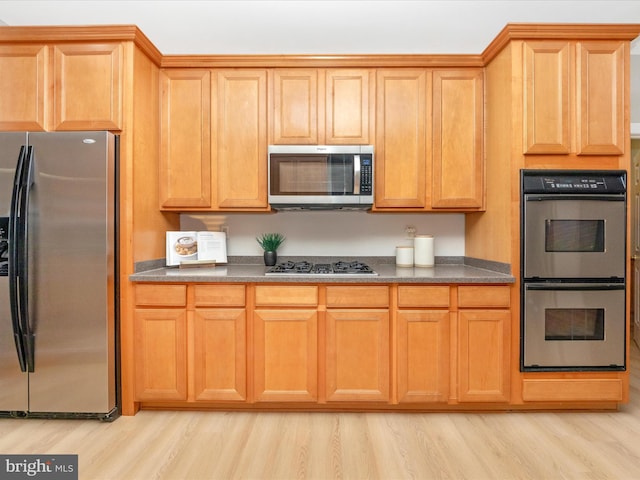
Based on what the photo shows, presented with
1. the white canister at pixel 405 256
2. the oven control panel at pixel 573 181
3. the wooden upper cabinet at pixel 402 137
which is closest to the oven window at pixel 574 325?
the oven control panel at pixel 573 181

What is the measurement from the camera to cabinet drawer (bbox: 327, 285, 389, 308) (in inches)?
101

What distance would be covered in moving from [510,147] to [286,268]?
1.63 m

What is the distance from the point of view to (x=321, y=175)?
9.39ft

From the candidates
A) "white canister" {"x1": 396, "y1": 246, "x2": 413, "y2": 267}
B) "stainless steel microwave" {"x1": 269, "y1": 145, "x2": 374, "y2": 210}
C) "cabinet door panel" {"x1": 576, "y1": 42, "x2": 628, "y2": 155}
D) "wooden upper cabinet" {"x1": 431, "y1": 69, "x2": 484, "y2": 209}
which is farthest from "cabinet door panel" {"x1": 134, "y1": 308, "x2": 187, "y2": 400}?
"cabinet door panel" {"x1": 576, "y1": 42, "x2": 628, "y2": 155}

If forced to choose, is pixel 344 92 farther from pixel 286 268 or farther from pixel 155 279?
pixel 155 279

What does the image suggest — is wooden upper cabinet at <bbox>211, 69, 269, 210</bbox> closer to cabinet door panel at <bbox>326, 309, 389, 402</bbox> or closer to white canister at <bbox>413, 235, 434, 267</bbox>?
cabinet door panel at <bbox>326, 309, 389, 402</bbox>

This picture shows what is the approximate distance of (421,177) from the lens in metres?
2.93

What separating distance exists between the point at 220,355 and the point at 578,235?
232 centimetres

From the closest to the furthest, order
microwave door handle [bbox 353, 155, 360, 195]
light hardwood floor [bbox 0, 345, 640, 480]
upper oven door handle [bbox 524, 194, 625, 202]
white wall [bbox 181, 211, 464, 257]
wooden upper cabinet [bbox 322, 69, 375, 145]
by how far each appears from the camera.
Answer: light hardwood floor [bbox 0, 345, 640, 480] → upper oven door handle [bbox 524, 194, 625, 202] → microwave door handle [bbox 353, 155, 360, 195] → wooden upper cabinet [bbox 322, 69, 375, 145] → white wall [bbox 181, 211, 464, 257]

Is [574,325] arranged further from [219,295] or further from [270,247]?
[219,295]

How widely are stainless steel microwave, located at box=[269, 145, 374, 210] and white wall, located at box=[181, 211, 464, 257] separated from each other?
16.6 inches

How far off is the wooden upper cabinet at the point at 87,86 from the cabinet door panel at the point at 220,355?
4.36 feet

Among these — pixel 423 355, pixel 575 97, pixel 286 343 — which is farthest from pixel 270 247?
pixel 575 97

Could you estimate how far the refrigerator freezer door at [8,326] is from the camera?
2439 millimetres
